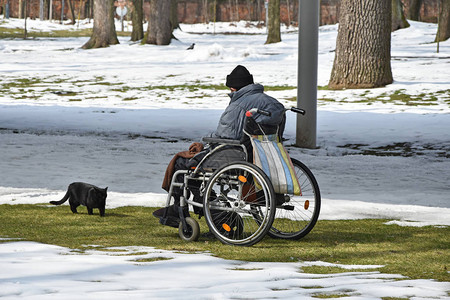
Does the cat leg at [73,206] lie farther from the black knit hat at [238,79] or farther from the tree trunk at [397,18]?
the tree trunk at [397,18]

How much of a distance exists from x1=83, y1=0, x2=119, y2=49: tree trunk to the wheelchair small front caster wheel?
89.9 feet

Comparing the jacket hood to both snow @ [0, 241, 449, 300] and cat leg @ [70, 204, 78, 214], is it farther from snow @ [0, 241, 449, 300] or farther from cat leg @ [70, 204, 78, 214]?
cat leg @ [70, 204, 78, 214]

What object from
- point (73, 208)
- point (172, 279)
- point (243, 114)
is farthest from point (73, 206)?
point (172, 279)

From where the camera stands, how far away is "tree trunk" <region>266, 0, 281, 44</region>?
35.1m

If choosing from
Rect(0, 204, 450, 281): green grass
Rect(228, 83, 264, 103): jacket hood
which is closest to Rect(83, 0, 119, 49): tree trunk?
Rect(0, 204, 450, 281): green grass

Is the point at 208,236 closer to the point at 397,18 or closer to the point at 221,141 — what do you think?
the point at 221,141

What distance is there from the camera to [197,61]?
2803cm

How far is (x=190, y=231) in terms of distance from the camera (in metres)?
6.14

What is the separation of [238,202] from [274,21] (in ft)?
104

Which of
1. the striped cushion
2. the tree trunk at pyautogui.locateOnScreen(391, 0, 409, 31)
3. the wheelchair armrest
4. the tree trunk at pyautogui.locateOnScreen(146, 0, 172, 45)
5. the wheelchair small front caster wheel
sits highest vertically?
the tree trunk at pyautogui.locateOnScreen(391, 0, 409, 31)

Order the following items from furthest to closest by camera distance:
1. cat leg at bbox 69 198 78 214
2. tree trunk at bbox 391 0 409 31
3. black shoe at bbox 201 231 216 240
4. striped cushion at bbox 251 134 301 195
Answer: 1. tree trunk at bbox 391 0 409 31
2. cat leg at bbox 69 198 78 214
3. black shoe at bbox 201 231 216 240
4. striped cushion at bbox 251 134 301 195

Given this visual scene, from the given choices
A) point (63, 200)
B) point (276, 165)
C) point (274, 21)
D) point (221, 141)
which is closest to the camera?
point (276, 165)

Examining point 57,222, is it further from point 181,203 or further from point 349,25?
point 349,25

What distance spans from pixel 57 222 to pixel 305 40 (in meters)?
6.36
